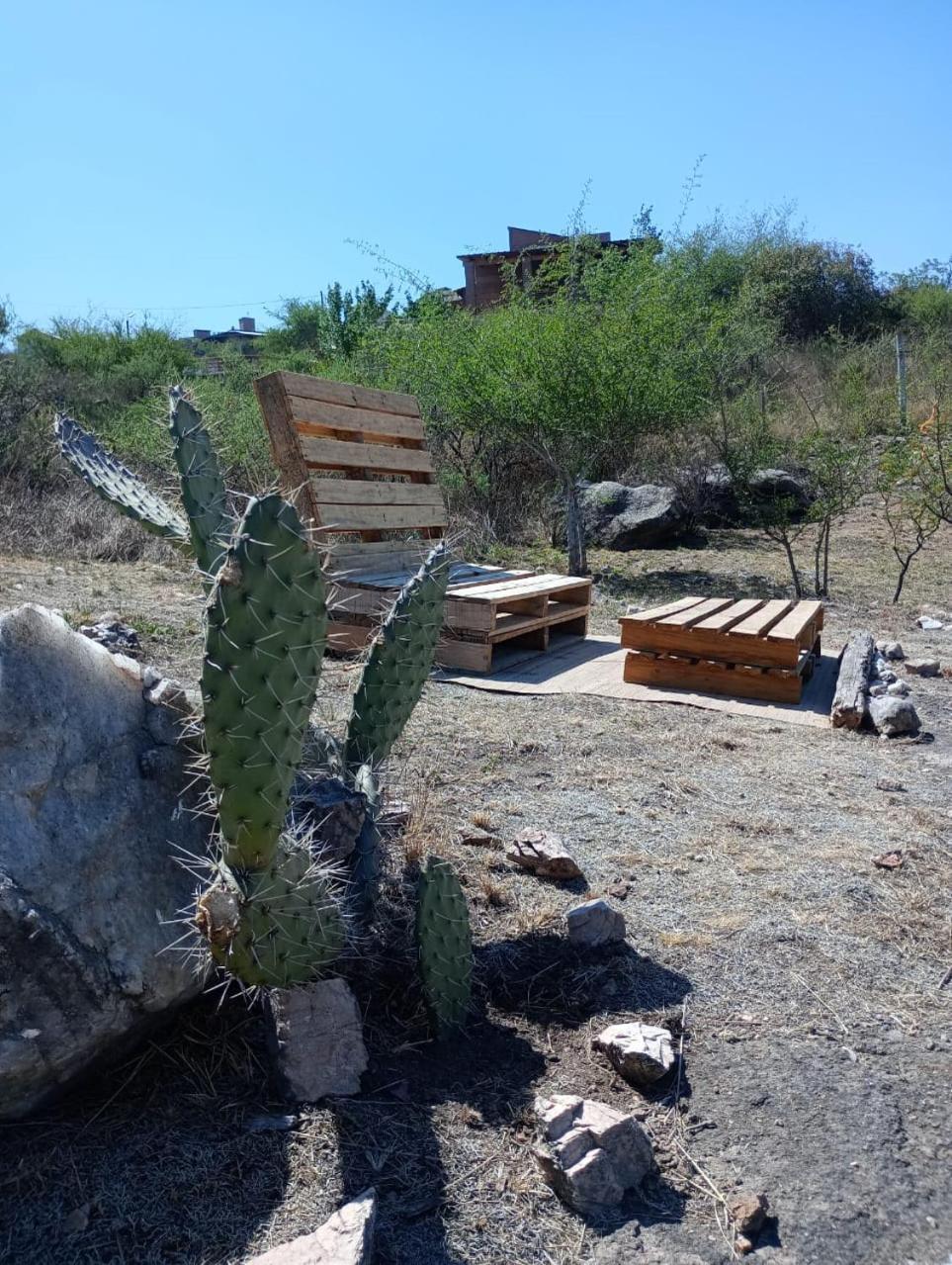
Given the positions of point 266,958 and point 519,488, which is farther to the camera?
point 519,488

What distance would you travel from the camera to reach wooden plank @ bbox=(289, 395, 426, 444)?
614 centimetres

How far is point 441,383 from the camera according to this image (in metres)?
9.97

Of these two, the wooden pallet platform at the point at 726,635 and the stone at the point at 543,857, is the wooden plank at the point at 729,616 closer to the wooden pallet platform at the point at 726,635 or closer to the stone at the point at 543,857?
the wooden pallet platform at the point at 726,635

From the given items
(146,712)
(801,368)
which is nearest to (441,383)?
(146,712)

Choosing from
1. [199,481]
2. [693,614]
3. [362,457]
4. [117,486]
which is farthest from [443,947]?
[362,457]

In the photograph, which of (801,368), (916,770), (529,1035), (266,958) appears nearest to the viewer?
(266,958)

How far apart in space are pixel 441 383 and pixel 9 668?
8.32m

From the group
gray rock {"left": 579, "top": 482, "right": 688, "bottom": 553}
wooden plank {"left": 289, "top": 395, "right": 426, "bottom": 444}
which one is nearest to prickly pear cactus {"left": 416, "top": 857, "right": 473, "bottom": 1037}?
wooden plank {"left": 289, "top": 395, "right": 426, "bottom": 444}

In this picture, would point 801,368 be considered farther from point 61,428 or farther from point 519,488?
point 61,428

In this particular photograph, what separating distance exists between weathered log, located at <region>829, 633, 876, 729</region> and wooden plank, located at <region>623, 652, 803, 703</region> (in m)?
0.26

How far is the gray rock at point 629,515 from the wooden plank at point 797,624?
191 inches

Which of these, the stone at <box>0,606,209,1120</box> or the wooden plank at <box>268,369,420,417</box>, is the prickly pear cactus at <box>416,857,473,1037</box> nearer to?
the stone at <box>0,606,209,1120</box>

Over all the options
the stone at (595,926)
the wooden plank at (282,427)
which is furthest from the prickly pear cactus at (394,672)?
the wooden plank at (282,427)

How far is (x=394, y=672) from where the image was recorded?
112 inches
